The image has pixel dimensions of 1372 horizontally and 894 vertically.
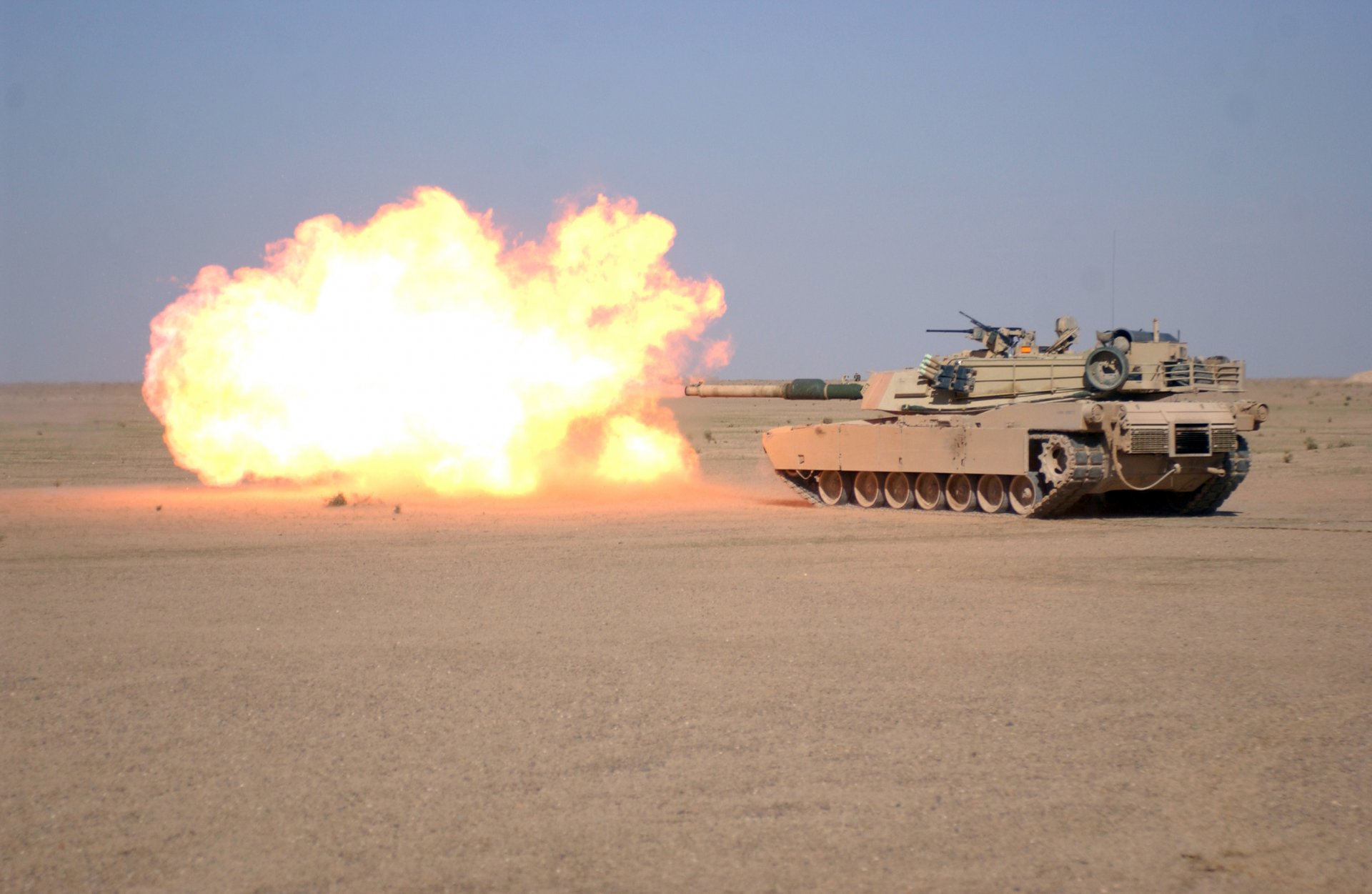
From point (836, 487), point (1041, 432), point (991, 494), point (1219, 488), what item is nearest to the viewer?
point (1041, 432)

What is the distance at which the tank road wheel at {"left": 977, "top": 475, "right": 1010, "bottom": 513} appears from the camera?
20016mm

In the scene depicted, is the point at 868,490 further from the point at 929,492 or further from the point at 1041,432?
the point at 1041,432

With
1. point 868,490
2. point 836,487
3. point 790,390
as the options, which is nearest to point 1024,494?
point 868,490

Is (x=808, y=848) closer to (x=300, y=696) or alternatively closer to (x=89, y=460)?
(x=300, y=696)

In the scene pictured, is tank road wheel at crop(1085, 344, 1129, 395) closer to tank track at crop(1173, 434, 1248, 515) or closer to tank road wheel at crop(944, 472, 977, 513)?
tank track at crop(1173, 434, 1248, 515)

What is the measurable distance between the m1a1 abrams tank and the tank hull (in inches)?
0.8

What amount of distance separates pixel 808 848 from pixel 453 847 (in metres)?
1.46

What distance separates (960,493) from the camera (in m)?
20.8

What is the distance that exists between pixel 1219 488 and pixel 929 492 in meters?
4.30

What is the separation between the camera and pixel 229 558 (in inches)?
595

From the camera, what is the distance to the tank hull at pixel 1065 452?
18344mm

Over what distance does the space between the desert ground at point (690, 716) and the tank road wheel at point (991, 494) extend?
3541 mm

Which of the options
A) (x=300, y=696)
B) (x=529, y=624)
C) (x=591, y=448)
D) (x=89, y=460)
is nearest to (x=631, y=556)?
(x=529, y=624)

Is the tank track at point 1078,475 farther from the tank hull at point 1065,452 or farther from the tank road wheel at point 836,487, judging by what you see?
the tank road wheel at point 836,487
